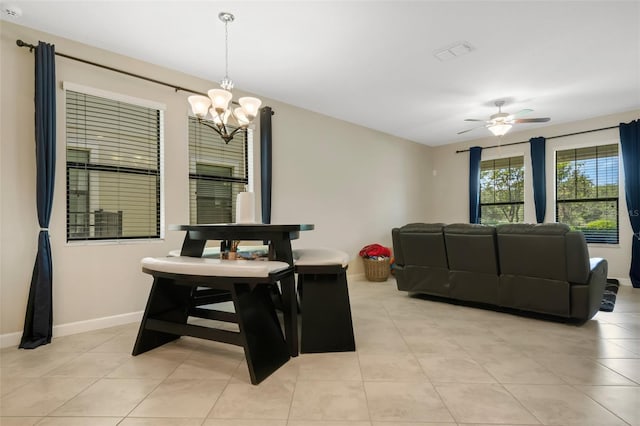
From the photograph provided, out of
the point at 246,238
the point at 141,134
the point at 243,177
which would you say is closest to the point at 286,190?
the point at 243,177

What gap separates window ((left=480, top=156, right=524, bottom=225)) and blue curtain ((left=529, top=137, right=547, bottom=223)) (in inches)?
15.1

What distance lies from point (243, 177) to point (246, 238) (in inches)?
81.9

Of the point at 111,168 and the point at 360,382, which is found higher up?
the point at 111,168

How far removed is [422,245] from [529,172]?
3.82 meters

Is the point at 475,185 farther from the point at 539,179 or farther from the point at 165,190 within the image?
the point at 165,190

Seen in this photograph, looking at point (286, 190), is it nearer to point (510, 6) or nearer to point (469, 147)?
point (510, 6)

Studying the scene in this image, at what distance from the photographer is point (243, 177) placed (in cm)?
423

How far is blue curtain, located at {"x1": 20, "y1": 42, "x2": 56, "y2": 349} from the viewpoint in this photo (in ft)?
8.59

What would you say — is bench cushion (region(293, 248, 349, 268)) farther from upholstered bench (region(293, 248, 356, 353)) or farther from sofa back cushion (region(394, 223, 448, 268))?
sofa back cushion (region(394, 223, 448, 268))

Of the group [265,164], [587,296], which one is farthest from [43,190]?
[587,296]

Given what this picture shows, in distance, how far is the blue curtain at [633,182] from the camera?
191 inches

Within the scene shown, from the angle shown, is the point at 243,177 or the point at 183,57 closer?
the point at 183,57

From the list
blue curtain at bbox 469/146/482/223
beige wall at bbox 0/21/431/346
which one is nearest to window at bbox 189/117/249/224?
beige wall at bbox 0/21/431/346

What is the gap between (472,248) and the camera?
3.41m
